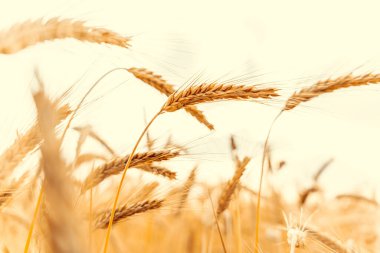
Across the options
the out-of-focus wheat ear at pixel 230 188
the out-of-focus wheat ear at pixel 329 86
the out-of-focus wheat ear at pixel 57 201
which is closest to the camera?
the out-of-focus wheat ear at pixel 57 201

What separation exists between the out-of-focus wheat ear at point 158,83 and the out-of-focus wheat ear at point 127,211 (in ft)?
1.11

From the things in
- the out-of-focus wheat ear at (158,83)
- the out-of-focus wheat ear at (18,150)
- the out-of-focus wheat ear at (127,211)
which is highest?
the out-of-focus wheat ear at (158,83)

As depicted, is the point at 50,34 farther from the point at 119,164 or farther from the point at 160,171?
the point at 160,171

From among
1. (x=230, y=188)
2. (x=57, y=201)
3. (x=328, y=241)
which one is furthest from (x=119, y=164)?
(x=57, y=201)

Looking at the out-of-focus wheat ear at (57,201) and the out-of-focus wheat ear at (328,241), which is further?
the out-of-focus wheat ear at (328,241)

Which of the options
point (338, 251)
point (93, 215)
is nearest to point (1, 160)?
point (93, 215)

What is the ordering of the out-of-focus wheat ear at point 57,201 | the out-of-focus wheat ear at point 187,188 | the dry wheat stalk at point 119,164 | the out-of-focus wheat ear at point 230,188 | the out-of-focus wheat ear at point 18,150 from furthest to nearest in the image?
the out-of-focus wheat ear at point 230,188
the out-of-focus wheat ear at point 187,188
the dry wheat stalk at point 119,164
the out-of-focus wheat ear at point 18,150
the out-of-focus wheat ear at point 57,201

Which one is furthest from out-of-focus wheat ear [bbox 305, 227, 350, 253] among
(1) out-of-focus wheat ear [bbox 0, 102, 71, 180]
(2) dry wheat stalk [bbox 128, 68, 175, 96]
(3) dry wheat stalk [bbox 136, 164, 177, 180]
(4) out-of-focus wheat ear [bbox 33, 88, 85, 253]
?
(4) out-of-focus wheat ear [bbox 33, 88, 85, 253]

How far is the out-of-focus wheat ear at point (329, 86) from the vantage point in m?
1.77

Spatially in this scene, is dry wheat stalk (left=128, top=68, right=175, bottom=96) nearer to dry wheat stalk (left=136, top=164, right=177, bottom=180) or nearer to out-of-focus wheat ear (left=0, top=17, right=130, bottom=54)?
out-of-focus wheat ear (left=0, top=17, right=130, bottom=54)

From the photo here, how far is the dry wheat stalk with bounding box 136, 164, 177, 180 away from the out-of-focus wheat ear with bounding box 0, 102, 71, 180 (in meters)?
0.41

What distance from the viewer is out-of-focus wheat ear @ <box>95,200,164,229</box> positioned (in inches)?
66.5

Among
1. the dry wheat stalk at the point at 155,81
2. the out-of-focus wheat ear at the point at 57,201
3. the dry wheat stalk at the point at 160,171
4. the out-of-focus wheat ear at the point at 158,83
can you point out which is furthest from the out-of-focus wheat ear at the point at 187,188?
the out-of-focus wheat ear at the point at 57,201

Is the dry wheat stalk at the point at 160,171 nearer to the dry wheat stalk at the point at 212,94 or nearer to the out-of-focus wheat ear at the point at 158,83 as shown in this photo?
the out-of-focus wheat ear at the point at 158,83
